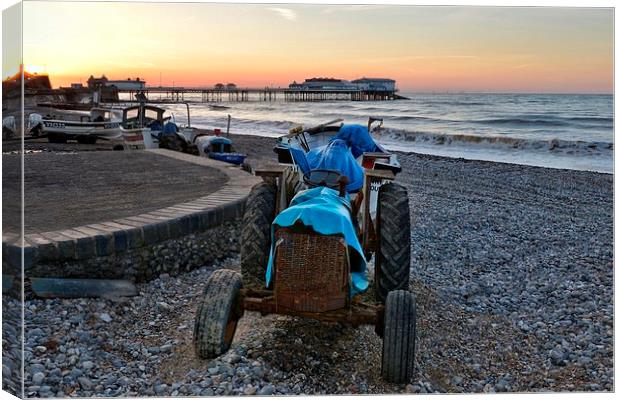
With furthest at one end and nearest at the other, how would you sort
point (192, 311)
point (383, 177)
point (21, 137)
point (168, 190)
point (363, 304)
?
point (168, 190)
point (192, 311)
point (383, 177)
point (363, 304)
point (21, 137)

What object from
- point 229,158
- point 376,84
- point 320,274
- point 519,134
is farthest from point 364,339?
point 376,84

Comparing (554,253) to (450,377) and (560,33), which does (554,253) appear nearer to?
(560,33)

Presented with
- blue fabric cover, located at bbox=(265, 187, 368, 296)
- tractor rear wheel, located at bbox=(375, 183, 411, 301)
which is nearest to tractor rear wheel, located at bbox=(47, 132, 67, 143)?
tractor rear wheel, located at bbox=(375, 183, 411, 301)

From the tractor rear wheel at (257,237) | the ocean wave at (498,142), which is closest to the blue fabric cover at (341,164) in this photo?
the tractor rear wheel at (257,237)

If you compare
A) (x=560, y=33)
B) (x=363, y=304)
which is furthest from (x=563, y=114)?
(x=363, y=304)

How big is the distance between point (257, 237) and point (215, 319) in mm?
765

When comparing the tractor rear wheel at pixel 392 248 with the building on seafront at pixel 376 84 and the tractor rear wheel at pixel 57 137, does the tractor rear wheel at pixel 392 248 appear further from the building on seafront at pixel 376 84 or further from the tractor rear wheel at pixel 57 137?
the building on seafront at pixel 376 84

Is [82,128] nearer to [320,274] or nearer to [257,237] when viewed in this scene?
[257,237]

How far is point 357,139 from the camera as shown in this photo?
679 centimetres

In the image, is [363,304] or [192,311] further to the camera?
[192,311]

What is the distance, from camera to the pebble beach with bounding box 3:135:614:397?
3.53 meters

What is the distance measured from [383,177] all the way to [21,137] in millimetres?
2454

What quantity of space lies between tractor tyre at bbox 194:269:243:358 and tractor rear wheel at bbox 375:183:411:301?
1146mm

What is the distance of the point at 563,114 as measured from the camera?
3197cm
